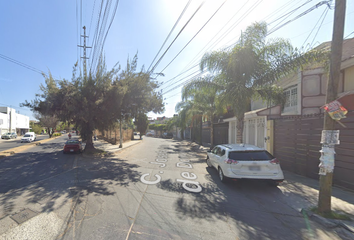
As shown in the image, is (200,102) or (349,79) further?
(200,102)

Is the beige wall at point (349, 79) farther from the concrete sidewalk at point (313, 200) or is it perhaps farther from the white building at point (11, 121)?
the white building at point (11, 121)

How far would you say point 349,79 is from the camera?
7.56 meters

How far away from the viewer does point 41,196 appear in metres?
5.27

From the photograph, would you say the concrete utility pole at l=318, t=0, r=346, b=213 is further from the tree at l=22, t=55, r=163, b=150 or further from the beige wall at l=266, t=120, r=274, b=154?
the tree at l=22, t=55, r=163, b=150

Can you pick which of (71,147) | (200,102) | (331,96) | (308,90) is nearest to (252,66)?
(308,90)

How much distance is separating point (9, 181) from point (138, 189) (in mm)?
4976

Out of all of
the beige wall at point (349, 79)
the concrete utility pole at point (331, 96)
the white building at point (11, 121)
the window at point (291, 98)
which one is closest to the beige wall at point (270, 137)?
the window at point (291, 98)

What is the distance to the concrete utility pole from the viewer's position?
436 centimetres

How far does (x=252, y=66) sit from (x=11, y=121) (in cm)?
6530

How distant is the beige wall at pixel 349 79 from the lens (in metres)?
7.44

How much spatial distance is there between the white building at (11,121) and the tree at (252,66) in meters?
58.0

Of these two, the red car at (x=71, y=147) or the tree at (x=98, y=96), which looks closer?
the tree at (x=98, y=96)

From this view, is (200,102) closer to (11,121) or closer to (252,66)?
(252,66)

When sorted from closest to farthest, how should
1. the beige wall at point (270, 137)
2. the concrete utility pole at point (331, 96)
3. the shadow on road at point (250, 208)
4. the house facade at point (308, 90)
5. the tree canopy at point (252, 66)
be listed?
the shadow on road at point (250, 208) → the concrete utility pole at point (331, 96) → the house facade at point (308, 90) → the tree canopy at point (252, 66) → the beige wall at point (270, 137)
